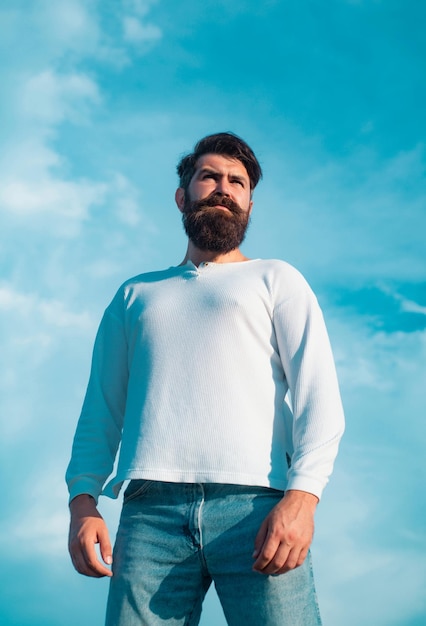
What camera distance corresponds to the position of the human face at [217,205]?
14.6 ft

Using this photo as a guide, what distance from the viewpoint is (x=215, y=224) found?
4430 mm

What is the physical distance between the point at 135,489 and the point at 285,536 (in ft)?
2.83

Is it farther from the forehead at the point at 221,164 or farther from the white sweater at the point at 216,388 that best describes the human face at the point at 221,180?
the white sweater at the point at 216,388

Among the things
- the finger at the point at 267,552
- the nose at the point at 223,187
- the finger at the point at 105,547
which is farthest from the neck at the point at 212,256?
the finger at the point at 267,552

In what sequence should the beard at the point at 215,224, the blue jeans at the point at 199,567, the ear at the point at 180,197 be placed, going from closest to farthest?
the blue jeans at the point at 199,567
the beard at the point at 215,224
the ear at the point at 180,197

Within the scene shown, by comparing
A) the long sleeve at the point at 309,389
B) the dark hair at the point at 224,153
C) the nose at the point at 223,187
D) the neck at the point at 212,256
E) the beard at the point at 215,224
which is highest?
the dark hair at the point at 224,153

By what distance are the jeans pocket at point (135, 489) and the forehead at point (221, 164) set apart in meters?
2.28

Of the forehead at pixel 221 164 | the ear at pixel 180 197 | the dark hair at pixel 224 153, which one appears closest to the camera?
the forehead at pixel 221 164

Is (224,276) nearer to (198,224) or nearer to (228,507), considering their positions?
(198,224)

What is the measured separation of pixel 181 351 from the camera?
3703mm

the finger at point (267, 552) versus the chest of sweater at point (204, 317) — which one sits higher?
the chest of sweater at point (204, 317)

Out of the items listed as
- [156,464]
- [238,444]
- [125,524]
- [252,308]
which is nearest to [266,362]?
[252,308]

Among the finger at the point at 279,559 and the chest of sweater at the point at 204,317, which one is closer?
the finger at the point at 279,559

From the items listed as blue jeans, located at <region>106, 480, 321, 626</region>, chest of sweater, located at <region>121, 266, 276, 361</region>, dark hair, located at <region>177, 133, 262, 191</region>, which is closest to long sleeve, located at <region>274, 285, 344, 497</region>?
chest of sweater, located at <region>121, 266, 276, 361</region>
